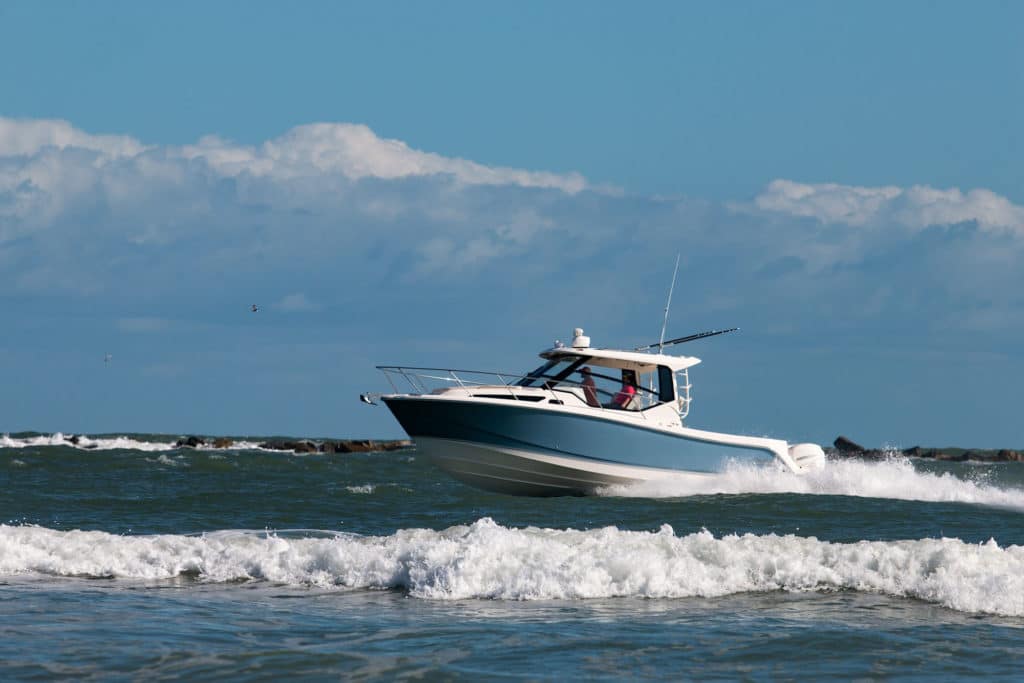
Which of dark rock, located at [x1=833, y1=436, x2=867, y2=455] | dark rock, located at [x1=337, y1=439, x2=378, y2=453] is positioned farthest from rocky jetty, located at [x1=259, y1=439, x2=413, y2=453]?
dark rock, located at [x1=833, y1=436, x2=867, y2=455]

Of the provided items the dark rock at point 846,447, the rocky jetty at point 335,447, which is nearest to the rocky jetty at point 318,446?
the rocky jetty at point 335,447

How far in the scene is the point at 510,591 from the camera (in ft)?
37.0

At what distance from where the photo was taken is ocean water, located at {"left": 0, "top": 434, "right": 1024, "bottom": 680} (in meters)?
8.41

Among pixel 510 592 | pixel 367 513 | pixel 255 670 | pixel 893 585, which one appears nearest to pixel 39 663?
pixel 255 670

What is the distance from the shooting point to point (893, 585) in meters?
11.7

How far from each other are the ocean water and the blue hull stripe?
108 centimetres

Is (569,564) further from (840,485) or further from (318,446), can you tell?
(318,446)

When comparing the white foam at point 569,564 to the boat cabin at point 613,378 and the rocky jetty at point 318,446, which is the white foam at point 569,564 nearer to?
the boat cabin at point 613,378

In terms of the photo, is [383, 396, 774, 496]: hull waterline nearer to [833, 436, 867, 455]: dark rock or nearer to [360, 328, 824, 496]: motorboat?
[360, 328, 824, 496]: motorboat

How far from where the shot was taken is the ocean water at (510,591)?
331 inches

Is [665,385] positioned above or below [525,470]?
above

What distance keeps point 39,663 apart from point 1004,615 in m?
8.00

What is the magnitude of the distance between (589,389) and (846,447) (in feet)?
143

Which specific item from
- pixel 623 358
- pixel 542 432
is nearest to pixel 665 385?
pixel 623 358
